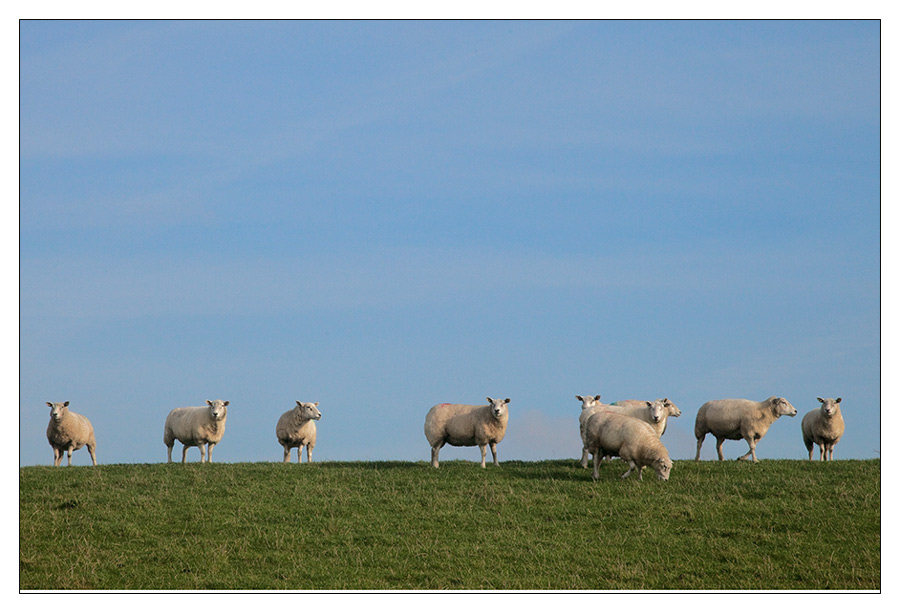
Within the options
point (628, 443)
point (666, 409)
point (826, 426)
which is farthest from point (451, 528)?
point (826, 426)

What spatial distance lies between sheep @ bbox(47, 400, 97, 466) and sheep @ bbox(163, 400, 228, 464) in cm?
287

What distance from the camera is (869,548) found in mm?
20406

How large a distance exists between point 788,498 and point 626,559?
20.4 feet

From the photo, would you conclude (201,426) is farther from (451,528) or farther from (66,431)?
(451,528)

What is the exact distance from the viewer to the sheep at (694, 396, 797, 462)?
2989cm

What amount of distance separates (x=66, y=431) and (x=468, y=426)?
517 inches

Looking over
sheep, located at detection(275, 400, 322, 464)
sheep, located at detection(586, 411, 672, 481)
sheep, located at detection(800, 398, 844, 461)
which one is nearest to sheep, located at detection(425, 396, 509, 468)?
sheep, located at detection(586, 411, 672, 481)

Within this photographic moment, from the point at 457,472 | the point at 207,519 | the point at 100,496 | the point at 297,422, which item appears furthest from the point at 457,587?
the point at 297,422

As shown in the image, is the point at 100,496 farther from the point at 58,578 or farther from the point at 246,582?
the point at 246,582

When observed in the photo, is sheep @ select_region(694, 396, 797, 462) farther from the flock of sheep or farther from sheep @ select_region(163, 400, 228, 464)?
sheep @ select_region(163, 400, 228, 464)

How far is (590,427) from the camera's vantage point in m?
26.3

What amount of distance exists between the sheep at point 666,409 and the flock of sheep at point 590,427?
0.03m

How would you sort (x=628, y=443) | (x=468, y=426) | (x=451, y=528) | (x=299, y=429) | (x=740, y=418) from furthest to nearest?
(x=299, y=429) < (x=740, y=418) < (x=468, y=426) < (x=628, y=443) < (x=451, y=528)
